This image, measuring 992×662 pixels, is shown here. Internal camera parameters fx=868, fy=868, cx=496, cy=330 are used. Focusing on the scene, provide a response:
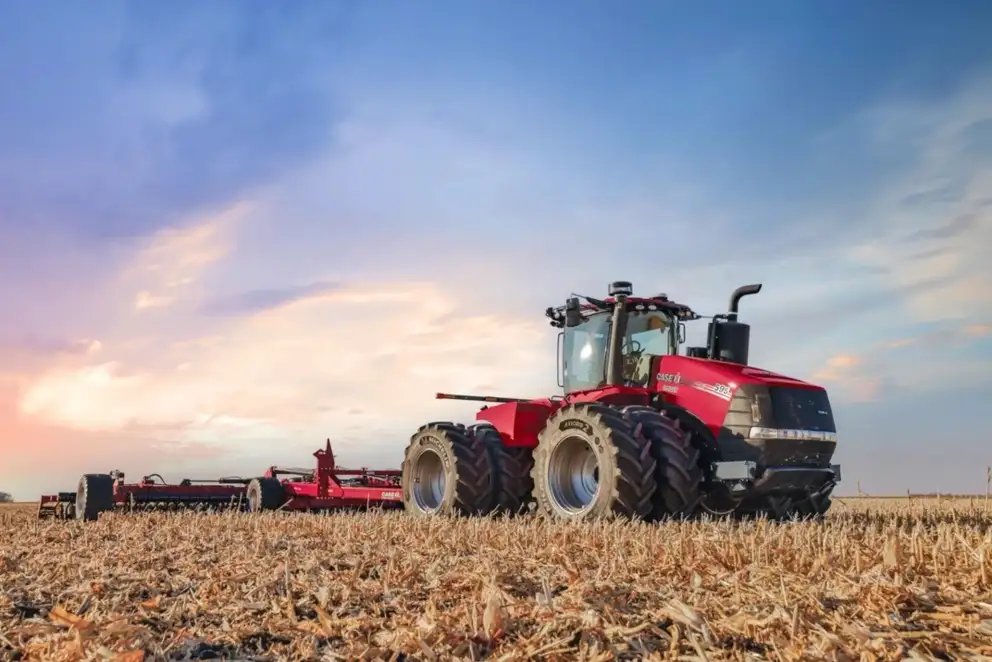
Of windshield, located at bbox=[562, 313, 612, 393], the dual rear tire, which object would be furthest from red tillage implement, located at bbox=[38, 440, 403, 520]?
windshield, located at bbox=[562, 313, 612, 393]

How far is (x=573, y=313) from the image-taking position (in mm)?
10578

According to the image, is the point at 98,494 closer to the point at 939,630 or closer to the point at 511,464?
the point at 511,464

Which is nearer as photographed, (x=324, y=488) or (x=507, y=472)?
(x=507, y=472)

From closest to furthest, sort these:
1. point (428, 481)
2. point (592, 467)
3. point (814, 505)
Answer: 1. point (592, 467)
2. point (814, 505)
3. point (428, 481)

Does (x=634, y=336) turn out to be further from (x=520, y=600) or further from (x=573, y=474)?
(x=520, y=600)

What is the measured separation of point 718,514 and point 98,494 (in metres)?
9.50

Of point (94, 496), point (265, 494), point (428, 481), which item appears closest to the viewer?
point (428, 481)

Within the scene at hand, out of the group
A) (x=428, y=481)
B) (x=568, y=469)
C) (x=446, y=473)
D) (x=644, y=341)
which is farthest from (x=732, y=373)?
(x=428, y=481)

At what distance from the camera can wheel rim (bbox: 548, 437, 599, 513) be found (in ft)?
30.6

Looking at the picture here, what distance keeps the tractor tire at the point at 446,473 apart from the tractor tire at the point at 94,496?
5112mm

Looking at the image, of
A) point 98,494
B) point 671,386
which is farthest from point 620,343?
point 98,494

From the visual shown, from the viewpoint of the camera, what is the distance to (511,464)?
1078 centimetres

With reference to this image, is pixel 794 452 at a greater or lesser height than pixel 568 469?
greater

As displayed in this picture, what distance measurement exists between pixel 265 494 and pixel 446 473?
4543mm
